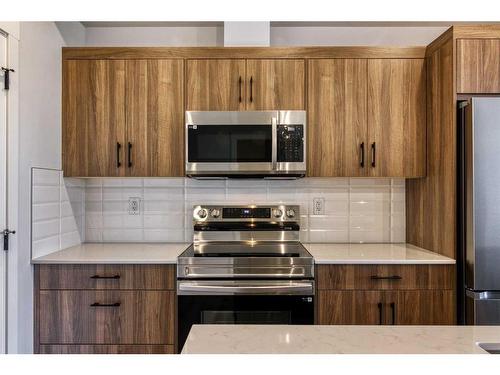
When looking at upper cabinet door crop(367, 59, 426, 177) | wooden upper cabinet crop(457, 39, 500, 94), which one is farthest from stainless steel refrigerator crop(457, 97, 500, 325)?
upper cabinet door crop(367, 59, 426, 177)

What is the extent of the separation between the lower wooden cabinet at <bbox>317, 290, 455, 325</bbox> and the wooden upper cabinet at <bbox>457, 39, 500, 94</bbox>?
43.3 inches

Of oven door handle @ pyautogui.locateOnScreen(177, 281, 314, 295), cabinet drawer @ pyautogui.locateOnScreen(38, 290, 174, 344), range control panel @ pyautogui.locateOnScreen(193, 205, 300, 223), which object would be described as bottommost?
cabinet drawer @ pyautogui.locateOnScreen(38, 290, 174, 344)

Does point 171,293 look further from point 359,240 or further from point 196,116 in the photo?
point 359,240

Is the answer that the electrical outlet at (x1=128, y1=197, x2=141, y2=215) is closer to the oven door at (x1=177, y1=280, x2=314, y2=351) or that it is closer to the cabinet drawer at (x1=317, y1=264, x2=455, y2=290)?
the oven door at (x1=177, y1=280, x2=314, y2=351)

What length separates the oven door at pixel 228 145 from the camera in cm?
249

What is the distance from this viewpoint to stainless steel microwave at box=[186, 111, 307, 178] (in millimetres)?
2486

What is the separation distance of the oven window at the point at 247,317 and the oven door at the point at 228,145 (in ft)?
2.68

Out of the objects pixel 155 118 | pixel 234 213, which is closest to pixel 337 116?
pixel 234 213

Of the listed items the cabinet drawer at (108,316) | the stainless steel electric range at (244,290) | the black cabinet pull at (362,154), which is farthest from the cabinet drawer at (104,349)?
the black cabinet pull at (362,154)

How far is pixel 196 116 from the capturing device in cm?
248

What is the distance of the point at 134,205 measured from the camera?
2.88 metres

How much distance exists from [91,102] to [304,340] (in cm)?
215

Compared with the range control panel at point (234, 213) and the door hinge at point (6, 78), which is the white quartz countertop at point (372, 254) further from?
the door hinge at point (6, 78)
